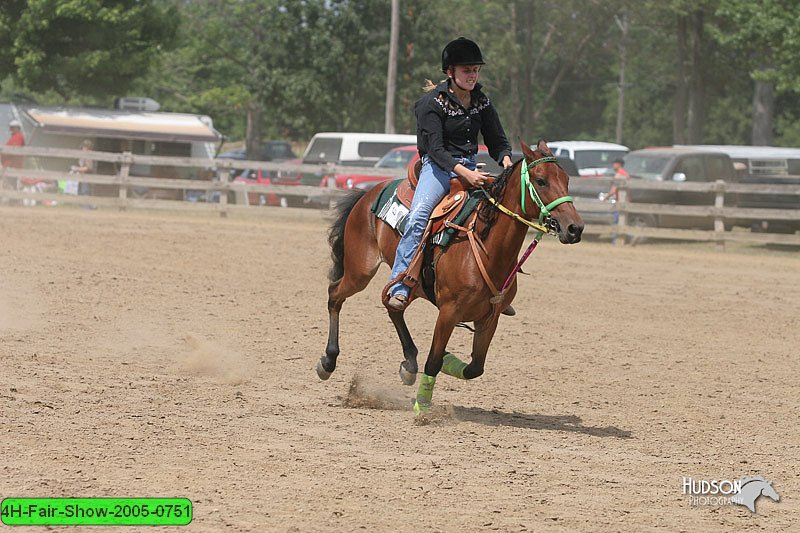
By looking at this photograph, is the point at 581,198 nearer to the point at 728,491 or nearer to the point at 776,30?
the point at 776,30

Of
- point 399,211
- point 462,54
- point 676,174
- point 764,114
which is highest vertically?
point 462,54

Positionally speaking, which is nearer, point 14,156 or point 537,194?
point 537,194

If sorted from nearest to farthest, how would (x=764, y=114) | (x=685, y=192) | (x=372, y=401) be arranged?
(x=372, y=401)
(x=685, y=192)
(x=764, y=114)

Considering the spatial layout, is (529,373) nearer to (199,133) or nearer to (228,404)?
(228,404)

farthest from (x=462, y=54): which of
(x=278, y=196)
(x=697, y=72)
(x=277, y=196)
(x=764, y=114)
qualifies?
(x=764, y=114)

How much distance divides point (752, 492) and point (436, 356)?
2.48 m

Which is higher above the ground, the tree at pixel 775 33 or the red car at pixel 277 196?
the tree at pixel 775 33

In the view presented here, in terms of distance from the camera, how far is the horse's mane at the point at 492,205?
7.77m

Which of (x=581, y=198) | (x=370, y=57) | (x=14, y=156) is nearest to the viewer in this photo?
(x=581, y=198)

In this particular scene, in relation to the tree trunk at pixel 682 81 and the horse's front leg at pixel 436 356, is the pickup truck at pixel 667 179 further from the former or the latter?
the tree trunk at pixel 682 81

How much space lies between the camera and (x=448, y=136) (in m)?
8.05

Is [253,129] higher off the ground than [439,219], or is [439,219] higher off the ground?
[439,219]

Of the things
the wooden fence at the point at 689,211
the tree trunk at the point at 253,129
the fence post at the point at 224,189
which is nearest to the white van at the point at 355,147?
the fence post at the point at 224,189

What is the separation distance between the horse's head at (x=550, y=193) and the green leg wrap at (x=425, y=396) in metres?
1.40
